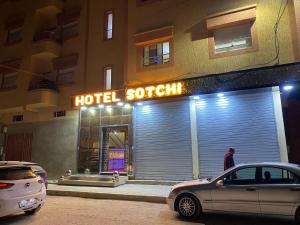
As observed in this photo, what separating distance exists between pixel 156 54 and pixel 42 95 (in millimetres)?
7660

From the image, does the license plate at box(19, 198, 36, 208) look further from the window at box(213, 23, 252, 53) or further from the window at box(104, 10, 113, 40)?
the window at box(104, 10, 113, 40)

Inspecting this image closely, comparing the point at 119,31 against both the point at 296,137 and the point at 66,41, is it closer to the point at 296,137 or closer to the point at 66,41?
the point at 66,41

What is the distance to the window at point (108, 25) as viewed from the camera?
16.2 m

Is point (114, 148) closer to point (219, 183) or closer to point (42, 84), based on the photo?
point (42, 84)

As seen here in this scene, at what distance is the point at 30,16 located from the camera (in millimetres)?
18750

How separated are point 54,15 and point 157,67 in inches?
401

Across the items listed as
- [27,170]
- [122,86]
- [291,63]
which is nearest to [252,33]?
[291,63]

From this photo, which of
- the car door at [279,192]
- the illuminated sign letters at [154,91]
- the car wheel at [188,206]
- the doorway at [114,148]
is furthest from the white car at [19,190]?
the doorway at [114,148]

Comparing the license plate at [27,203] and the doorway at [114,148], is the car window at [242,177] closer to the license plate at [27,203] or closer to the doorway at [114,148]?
the license plate at [27,203]

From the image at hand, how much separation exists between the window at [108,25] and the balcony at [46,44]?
3.74 metres

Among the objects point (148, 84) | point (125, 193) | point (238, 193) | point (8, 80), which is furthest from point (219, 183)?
point (8, 80)

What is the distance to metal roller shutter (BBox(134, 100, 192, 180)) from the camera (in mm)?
12547

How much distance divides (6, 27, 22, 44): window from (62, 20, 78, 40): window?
13.1ft

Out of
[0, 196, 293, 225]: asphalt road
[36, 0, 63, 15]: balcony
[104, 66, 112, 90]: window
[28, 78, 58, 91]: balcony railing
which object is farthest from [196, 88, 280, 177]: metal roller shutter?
[36, 0, 63, 15]: balcony
